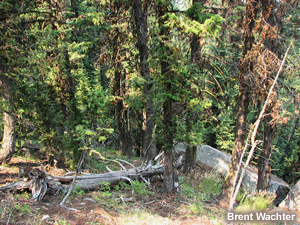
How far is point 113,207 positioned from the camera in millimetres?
6289

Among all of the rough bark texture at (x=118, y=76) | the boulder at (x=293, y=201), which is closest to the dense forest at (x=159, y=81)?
the rough bark texture at (x=118, y=76)

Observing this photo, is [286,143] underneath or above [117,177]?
underneath

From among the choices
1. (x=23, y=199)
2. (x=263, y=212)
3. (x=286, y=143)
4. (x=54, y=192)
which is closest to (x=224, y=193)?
(x=263, y=212)

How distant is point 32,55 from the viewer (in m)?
7.01

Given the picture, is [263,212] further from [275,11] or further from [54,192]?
[275,11]

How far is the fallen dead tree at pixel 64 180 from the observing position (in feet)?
18.9

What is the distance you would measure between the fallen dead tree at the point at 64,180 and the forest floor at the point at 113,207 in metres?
0.19

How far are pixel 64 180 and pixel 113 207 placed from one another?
5.74ft

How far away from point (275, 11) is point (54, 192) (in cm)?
943

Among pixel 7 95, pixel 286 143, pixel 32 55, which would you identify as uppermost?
pixel 32 55

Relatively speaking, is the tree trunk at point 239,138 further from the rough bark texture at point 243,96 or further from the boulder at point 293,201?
the boulder at point 293,201

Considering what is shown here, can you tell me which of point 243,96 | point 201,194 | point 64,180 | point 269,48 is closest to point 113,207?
point 64,180
